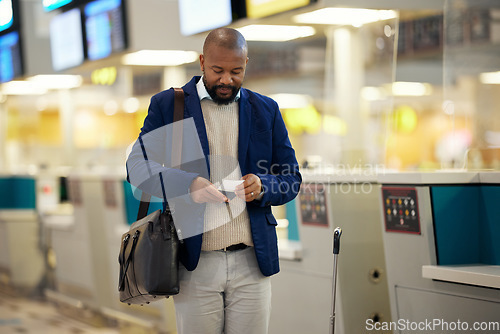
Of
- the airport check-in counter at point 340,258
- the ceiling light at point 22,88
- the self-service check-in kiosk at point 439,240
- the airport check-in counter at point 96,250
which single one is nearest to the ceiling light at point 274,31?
the airport check-in counter at point 340,258

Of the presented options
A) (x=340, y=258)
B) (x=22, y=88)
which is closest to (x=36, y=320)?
(x=340, y=258)

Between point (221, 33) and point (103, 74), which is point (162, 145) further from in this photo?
point (103, 74)

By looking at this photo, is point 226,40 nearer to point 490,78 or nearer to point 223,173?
point 223,173

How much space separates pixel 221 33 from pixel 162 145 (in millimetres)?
404

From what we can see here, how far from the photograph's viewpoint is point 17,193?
7340mm

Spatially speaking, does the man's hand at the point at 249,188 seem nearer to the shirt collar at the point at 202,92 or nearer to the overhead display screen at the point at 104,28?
the shirt collar at the point at 202,92

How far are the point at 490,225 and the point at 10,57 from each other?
5945 mm

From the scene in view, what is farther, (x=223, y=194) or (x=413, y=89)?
(x=413, y=89)

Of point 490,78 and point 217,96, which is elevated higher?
point 490,78

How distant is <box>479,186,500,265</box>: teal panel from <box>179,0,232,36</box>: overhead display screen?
2215mm

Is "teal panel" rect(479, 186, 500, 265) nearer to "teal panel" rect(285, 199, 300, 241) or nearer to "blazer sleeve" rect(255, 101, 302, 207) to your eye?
"blazer sleeve" rect(255, 101, 302, 207)

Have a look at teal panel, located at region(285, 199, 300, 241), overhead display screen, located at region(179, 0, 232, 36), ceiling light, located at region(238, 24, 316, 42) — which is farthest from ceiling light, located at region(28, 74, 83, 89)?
teal panel, located at region(285, 199, 300, 241)

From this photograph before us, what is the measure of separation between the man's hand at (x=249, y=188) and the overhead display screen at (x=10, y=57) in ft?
19.0

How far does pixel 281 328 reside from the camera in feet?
12.2
